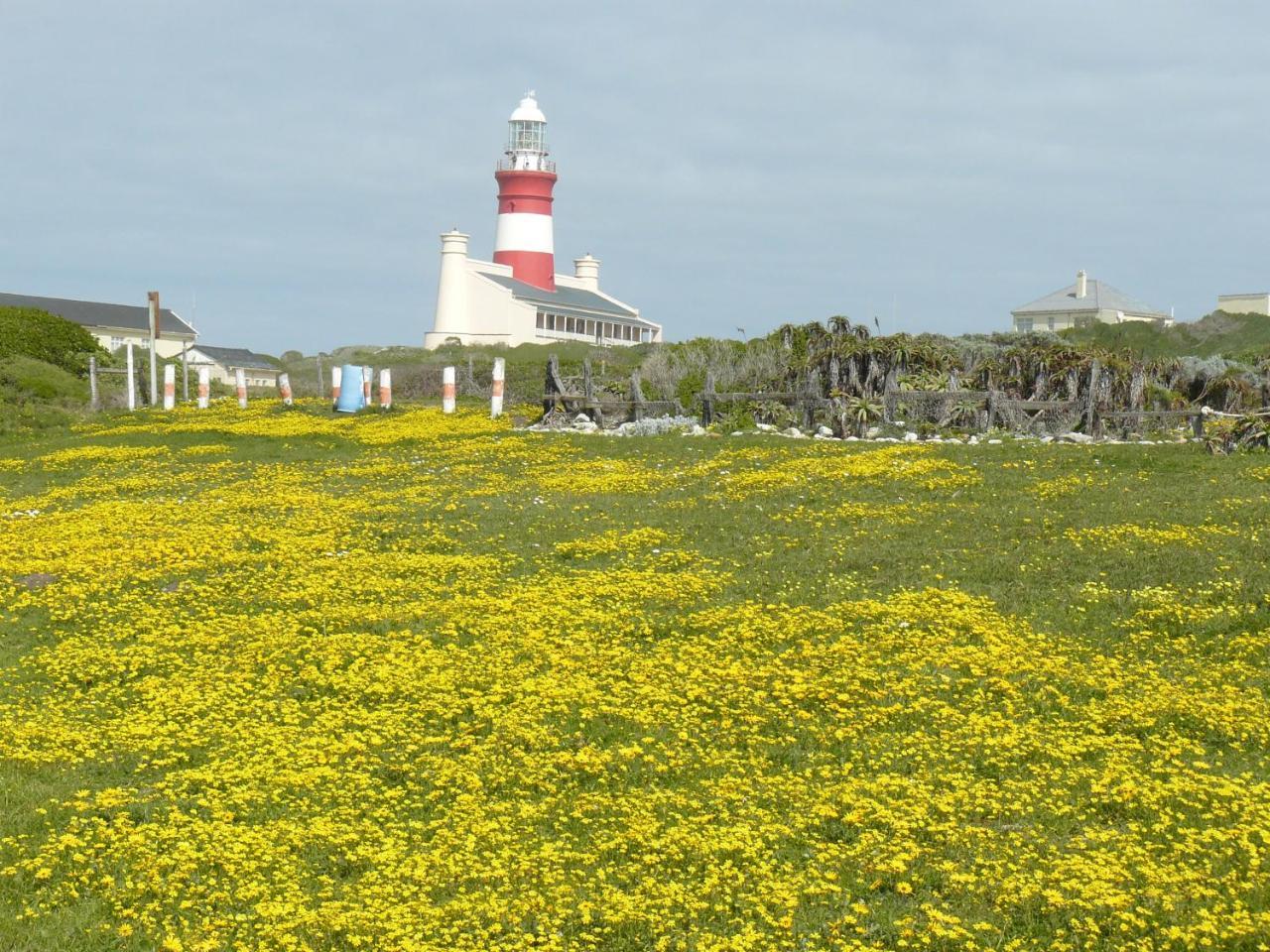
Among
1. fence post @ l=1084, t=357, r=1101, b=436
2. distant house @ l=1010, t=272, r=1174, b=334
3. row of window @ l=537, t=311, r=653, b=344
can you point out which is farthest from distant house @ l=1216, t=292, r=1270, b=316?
fence post @ l=1084, t=357, r=1101, b=436

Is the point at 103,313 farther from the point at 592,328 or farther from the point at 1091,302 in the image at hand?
the point at 1091,302

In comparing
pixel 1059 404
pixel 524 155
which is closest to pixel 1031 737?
pixel 1059 404

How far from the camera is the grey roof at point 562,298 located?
299 ft

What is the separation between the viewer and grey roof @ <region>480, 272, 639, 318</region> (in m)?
91.0

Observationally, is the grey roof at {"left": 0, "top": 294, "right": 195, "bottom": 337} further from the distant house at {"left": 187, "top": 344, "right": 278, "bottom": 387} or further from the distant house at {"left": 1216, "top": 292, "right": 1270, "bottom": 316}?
the distant house at {"left": 1216, "top": 292, "right": 1270, "bottom": 316}

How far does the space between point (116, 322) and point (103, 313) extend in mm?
2026

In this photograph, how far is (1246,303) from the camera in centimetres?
10069

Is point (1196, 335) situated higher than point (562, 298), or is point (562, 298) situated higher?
point (562, 298)

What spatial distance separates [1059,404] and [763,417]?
8.62 m

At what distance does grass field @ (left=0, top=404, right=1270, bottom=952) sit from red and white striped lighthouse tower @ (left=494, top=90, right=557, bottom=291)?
73250 millimetres

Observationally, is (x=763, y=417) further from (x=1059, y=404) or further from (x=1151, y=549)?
(x=1151, y=549)

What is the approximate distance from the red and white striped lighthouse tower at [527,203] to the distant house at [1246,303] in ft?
167

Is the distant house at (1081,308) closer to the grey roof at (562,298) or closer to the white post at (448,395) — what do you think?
the grey roof at (562,298)

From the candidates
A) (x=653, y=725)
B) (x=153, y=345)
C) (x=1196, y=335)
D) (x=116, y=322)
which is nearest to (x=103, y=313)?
(x=116, y=322)
